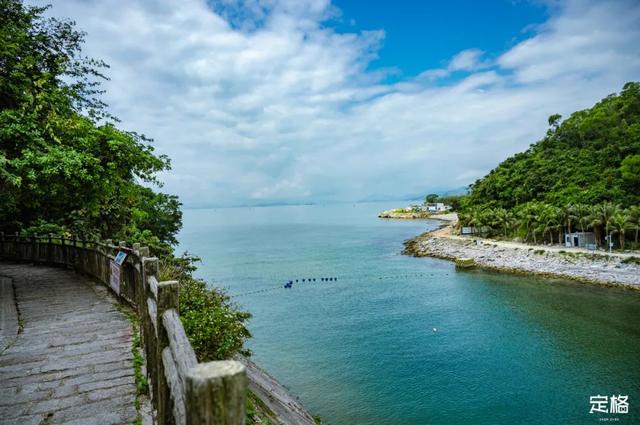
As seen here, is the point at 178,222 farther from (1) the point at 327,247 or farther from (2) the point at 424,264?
(1) the point at 327,247

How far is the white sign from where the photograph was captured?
31.0ft

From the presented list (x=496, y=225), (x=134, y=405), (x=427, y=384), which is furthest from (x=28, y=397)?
(x=496, y=225)

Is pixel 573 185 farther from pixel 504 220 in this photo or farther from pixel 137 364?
pixel 137 364

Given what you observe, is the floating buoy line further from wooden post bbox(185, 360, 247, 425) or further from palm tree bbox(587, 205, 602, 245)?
wooden post bbox(185, 360, 247, 425)

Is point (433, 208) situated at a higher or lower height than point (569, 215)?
higher

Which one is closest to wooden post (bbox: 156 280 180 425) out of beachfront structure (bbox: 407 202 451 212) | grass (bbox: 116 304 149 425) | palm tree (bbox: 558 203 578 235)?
grass (bbox: 116 304 149 425)

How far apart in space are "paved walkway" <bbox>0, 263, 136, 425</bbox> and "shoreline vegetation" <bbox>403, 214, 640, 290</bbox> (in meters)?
37.7

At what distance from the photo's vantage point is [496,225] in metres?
55.8

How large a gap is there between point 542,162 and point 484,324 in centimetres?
5272

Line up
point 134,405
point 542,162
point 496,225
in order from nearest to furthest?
point 134,405 < point 496,225 < point 542,162

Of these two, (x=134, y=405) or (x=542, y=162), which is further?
(x=542, y=162)

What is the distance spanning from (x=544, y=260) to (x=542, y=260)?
0.71ft

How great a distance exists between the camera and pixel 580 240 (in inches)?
1639

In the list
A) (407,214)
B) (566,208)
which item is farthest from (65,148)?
(407,214)
